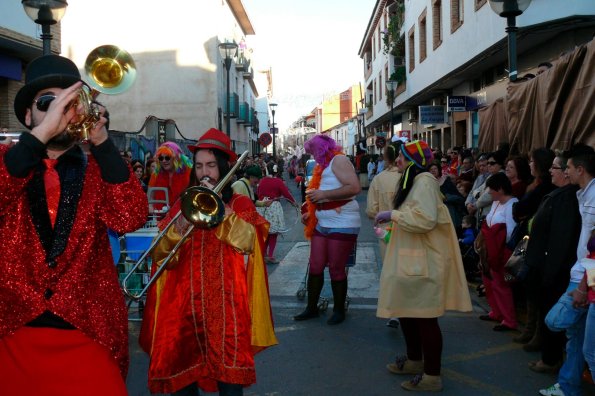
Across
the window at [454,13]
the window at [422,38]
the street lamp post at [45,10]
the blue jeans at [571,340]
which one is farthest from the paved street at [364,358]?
the window at [422,38]

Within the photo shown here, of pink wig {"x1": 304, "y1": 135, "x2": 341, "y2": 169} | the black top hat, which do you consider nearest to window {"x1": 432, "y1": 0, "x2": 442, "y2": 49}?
pink wig {"x1": 304, "y1": 135, "x2": 341, "y2": 169}

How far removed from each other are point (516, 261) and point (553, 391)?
1.33 metres

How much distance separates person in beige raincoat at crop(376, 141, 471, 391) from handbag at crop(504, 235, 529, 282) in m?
1.06

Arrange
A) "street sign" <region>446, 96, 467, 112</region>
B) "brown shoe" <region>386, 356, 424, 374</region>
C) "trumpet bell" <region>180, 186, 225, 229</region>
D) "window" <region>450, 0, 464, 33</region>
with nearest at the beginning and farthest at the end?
1. "trumpet bell" <region>180, 186, 225, 229</region>
2. "brown shoe" <region>386, 356, 424, 374</region>
3. "street sign" <region>446, 96, 467, 112</region>
4. "window" <region>450, 0, 464, 33</region>

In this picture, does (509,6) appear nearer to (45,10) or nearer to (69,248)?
(45,10)

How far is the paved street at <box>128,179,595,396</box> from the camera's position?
14.7 ft

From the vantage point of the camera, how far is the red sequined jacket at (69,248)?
6.77ft

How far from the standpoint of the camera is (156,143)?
15891mm

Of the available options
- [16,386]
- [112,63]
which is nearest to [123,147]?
[112,63]

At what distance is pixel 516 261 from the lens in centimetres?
524

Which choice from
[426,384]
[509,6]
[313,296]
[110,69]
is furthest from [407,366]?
[509,6]

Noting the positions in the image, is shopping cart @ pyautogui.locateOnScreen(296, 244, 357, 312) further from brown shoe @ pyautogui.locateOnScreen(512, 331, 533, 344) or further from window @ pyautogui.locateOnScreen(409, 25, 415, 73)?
window @ pyautogui.locateOnScreen(409, 25, 415, 73)

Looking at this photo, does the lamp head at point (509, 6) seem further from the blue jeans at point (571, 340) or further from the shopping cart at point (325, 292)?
the blue jeans at point (571, 340)

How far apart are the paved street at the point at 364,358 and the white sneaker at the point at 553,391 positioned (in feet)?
0.39
